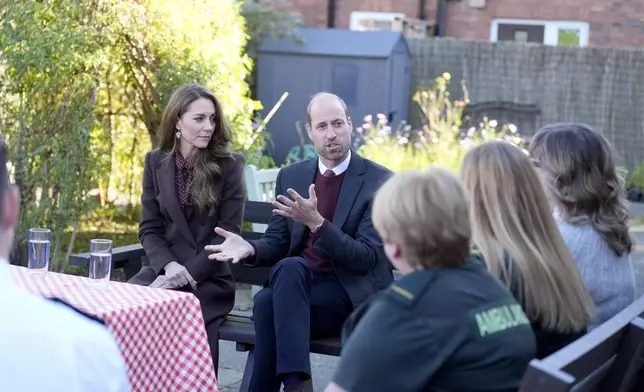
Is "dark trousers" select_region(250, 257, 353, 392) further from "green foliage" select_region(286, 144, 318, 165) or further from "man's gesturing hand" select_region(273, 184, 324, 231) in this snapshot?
"green foliage" select_region(286, 144, 318, 165)

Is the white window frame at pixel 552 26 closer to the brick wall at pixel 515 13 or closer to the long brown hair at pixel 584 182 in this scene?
the brick wall at pixel 515 13

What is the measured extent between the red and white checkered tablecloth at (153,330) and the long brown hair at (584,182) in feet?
4.17

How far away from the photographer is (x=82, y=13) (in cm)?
638

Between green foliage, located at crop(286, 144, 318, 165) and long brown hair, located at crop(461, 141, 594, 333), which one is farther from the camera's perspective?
green foliage, located at crop(286, 144, 318, 165)

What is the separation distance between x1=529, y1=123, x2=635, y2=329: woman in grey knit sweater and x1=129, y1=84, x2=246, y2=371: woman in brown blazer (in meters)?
1.67

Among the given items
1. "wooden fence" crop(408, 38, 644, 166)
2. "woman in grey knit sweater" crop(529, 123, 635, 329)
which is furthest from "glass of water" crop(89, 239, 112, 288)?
"wooden fence" crop(408, 38, 644, 166)

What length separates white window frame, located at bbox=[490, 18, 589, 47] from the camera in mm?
15297

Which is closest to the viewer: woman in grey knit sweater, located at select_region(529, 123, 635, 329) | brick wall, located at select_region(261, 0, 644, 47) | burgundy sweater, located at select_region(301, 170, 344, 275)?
woman in grey knit sweater, located at select_region(529, 123, 635, 329)

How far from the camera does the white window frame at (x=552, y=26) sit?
15.3m

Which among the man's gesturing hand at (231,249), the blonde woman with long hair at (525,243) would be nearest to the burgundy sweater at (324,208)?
the man's gesturing hand at (231,249)

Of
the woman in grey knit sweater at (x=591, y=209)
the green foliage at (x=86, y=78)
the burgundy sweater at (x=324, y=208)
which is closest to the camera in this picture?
the woman in grey knit sweater at (x=591, y=209)

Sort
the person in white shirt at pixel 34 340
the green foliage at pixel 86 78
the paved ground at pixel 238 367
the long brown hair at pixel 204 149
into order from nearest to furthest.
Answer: the person in white shirt at pixel 34 340
the long brown hair at pixel 204 149
the paved ground at pixel 238 367
the green foliage at pixel 86 78

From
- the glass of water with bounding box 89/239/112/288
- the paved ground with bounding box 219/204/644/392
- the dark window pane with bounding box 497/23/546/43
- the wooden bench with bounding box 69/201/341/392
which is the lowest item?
the paved ground with bounding box 219/204/644/392

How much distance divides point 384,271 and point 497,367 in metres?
2.04
